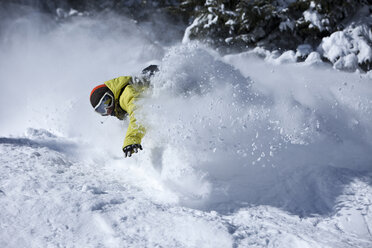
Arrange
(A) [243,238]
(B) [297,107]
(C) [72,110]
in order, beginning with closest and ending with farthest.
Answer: (A) [243,238] < (B) [297,107] < (C) [72,110]

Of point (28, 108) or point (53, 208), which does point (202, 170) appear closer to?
point (53, 208)

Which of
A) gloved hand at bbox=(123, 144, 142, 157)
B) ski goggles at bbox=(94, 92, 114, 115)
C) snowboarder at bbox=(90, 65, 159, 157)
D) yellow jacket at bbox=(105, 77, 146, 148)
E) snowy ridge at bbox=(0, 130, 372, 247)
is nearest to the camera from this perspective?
snowy ridge at bbox=(0, 130, 372, 247)

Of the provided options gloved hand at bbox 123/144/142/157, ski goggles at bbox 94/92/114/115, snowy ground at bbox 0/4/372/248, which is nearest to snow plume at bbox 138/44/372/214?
snowy ground at bbox 0/4/372/248

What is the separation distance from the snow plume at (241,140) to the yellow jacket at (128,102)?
133mm

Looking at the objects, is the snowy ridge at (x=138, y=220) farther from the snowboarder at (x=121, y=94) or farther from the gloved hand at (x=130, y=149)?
the snowboarder at (x=121, y=94)

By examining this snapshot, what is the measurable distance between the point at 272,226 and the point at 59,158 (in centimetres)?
222

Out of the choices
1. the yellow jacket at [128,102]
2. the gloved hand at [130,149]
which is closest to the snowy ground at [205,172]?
the yellow jacket at [128,102]

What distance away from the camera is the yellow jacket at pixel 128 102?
2.54m

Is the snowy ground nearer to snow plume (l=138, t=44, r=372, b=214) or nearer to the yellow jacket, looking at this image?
snow plume (l=138, t=44, r=372, b=214)

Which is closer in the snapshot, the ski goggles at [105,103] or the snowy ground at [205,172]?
the snowy ground at [205,172]

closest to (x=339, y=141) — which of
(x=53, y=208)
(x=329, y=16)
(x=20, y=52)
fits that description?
(x=53, y=208)

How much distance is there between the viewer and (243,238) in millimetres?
1622

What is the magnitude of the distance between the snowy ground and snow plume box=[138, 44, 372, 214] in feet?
0.03

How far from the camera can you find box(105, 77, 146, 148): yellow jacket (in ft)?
8.32
